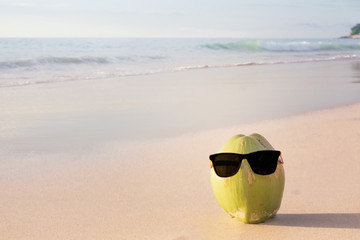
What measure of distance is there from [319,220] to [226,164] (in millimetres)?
702

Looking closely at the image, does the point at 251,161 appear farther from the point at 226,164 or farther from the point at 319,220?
the point at 319,220

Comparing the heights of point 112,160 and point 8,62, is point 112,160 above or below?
below

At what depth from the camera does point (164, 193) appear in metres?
3.27

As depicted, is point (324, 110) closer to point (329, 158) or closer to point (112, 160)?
point (329, 158)

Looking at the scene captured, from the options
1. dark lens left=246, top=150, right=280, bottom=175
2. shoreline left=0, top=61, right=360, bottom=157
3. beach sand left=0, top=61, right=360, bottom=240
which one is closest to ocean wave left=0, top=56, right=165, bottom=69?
shoreline left=0, top=61, right=360, bottom=157

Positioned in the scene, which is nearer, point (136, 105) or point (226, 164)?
point (226, 164)

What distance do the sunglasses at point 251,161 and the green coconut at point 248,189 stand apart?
0.9 inches

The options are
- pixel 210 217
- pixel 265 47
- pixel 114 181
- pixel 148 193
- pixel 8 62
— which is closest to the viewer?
pixel 210 217

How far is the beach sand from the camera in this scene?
8.82 ft

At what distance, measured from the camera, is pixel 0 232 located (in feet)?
8.85

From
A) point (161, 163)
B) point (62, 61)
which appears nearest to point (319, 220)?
point (161, 163)

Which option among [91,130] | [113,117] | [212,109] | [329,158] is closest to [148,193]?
[329,158]

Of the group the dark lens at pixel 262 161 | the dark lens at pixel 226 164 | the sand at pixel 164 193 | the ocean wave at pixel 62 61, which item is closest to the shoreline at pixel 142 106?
A: the sand at pixel 164 193

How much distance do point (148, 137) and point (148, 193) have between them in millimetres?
1871
